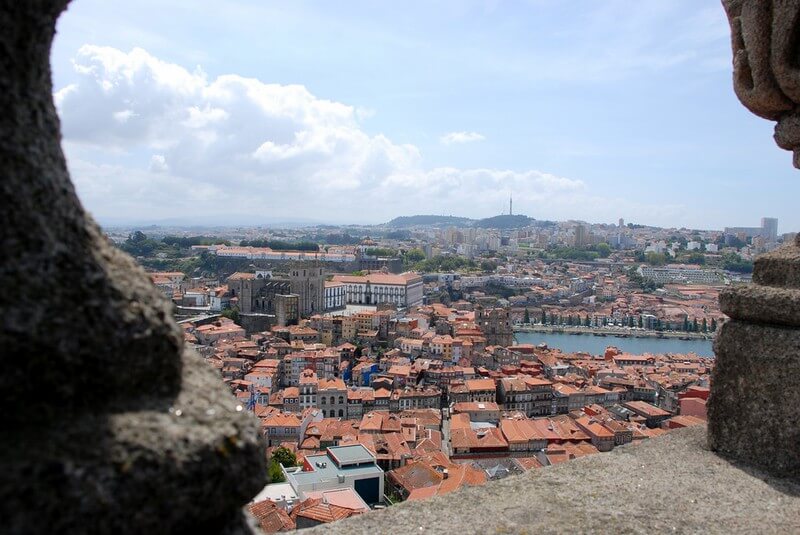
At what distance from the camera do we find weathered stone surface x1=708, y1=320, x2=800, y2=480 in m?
1.71

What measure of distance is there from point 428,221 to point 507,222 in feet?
88.3

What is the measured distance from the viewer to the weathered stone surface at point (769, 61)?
68.3 inches

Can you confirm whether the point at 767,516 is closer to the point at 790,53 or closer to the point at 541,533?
the point at 541,533

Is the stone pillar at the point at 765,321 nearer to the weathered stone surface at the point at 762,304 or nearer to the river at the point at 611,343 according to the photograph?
the weathered stone surface at the point at 762,304

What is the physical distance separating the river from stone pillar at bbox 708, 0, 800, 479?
31.4 meters

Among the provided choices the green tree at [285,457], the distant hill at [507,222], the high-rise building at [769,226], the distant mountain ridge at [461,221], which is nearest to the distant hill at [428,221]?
the distant mountain ridge at [461,221]

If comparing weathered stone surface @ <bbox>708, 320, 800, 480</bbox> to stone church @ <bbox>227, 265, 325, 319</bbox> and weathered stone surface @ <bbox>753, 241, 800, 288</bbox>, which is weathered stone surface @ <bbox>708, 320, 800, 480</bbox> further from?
stone church @ <bbox>227, 265, 325, 319</bbox>

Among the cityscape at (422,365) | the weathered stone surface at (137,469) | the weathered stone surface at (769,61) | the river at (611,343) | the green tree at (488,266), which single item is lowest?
the river at (611,343)

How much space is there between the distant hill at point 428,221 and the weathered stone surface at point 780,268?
485 ft

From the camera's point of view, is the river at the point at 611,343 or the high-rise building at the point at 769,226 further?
the high-rise building at the point at 769,226

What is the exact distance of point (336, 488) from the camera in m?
9.66

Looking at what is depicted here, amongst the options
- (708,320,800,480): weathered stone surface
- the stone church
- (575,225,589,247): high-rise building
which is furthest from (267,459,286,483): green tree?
(575,225,589,247): high-rise building

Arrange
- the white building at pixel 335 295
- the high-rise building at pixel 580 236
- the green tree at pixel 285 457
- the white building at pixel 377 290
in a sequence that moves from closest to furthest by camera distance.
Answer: the green tree at pixel 285 457, the white building at pixel 335 295, the white building at pixel 377 290, the high-rise building at pixel 580 236

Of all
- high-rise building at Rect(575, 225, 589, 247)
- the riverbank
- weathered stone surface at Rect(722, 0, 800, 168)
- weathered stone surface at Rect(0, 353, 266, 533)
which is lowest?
the riverbank
